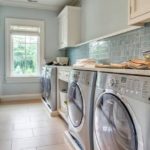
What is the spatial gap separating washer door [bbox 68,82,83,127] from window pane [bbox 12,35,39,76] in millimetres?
3137

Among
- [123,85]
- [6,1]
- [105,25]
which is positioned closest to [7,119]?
[105,25]

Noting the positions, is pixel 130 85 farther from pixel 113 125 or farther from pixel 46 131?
pixel 46 131

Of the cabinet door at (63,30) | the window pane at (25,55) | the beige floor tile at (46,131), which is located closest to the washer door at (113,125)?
the beige floor tile at (46,131)

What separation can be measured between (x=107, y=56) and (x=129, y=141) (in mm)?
1870

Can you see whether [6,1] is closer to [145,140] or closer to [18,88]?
[18,88]

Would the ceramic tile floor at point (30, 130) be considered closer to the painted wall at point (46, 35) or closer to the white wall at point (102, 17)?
the painted wall at point (46, 35)

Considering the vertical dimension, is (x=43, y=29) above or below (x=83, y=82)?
above

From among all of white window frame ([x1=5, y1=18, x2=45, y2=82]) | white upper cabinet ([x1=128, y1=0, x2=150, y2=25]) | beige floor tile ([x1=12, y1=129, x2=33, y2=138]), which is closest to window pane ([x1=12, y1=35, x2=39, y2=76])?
Result: white window frame ([x1=5, y1=18, x2=45, y2=82])

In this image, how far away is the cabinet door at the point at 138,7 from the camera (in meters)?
1.49

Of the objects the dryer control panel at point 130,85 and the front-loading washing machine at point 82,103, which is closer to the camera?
the dryer control panel at point 130,85

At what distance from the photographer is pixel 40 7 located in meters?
4.81

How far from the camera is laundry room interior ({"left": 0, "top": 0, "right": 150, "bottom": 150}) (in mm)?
1008

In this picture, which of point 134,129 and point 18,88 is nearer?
point 134,129

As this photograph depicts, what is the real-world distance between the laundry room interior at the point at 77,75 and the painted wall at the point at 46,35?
2 centimetres
